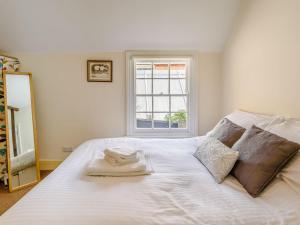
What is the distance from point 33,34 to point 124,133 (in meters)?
1.79

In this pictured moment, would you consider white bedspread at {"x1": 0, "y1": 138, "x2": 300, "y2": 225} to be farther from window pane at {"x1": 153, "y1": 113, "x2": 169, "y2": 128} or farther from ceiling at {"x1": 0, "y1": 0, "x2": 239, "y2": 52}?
ceiling at {"x1": 0, "y1": 0, "x2": 239, "y2": 52}

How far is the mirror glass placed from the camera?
2.68m

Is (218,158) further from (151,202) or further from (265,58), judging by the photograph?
(265,58)

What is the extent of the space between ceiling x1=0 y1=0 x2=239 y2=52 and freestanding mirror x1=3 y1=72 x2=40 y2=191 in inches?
22.8

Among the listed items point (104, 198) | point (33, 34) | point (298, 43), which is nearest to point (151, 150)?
point (104, 198)

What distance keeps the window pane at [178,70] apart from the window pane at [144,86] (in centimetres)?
36

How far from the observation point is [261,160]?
1.24m

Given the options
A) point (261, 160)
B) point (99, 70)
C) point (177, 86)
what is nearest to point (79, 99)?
point (99, 70)

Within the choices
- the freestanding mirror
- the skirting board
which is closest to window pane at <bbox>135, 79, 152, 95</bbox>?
the freestanding mirror

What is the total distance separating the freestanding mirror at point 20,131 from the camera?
2660 millimetres

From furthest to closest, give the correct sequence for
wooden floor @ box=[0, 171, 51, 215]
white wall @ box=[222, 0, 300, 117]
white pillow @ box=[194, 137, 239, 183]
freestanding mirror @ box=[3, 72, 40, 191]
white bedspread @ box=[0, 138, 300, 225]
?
freestanding mirror @ box=[3, 72, 40, 191] < wooden floor @ box=[0, 171, 51, 215] < white wall @ box=[222, 0, 300, 117] < white pillow @ box=[194, 137, 239, 183] < white bedspread @ box=[0, 138, 300, 225]

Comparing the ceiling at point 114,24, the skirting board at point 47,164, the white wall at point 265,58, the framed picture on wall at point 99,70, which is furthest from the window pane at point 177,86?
the skirting board at point 47,164

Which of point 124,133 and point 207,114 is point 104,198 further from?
point 207,114

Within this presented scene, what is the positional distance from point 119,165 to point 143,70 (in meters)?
1.98
